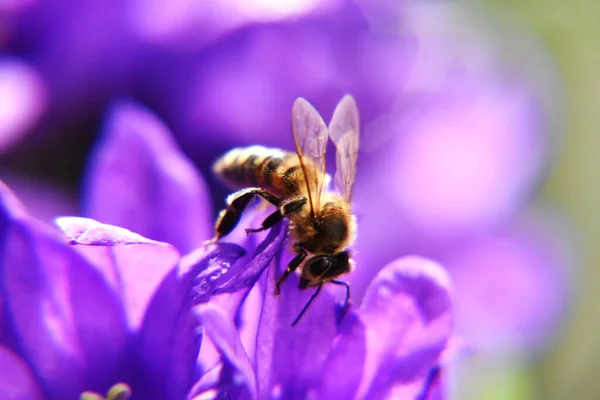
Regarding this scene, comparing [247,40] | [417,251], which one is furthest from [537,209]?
[247,40]

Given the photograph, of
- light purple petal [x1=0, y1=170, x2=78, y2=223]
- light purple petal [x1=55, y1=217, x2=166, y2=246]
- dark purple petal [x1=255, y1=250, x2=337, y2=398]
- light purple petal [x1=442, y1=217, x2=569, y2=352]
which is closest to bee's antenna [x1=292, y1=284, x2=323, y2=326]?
dark purple petal [x1=255, y1=250, x2=337, y2=398]

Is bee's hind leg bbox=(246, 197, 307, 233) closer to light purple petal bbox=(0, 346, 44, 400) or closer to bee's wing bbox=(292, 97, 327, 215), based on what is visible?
bee's wing bbox=(292, 97, 327, 215)

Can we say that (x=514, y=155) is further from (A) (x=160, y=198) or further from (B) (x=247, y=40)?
(A) (x=160, y=198)

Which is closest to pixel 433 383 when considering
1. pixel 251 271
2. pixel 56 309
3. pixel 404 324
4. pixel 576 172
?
pixel 404 324

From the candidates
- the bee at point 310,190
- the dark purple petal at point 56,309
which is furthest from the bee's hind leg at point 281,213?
the dark purple petal at point 56,309

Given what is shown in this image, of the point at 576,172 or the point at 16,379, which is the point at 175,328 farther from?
the point at 576,172

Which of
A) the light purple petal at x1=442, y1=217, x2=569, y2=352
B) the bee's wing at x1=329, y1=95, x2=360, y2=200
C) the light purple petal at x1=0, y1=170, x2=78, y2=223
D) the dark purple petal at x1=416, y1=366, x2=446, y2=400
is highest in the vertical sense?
the bee's wing at x1=329, y1=95, x2=360, y2=200

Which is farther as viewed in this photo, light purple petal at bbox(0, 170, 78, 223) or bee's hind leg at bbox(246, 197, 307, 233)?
light purple petal at bbox(0, 170, 78, 223)
